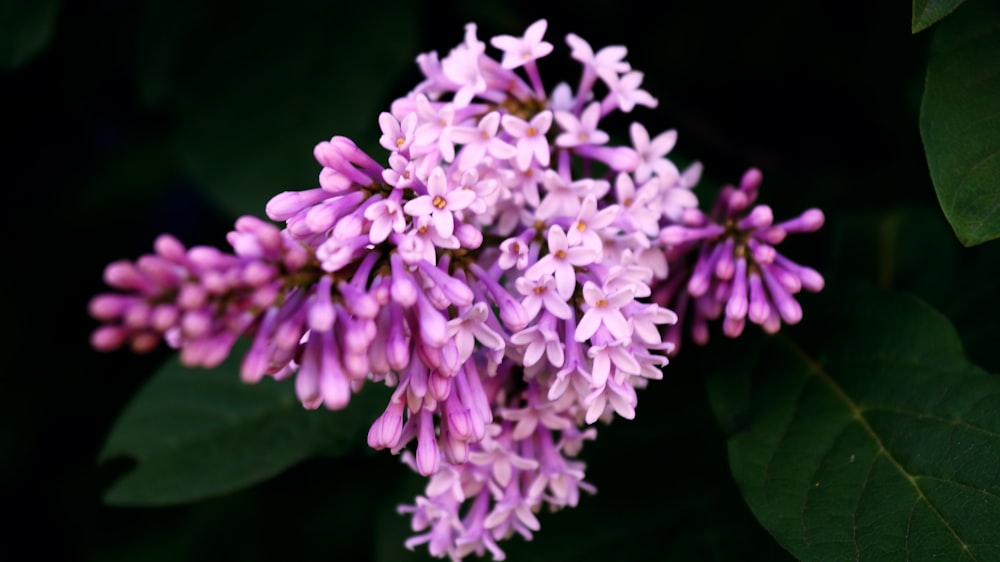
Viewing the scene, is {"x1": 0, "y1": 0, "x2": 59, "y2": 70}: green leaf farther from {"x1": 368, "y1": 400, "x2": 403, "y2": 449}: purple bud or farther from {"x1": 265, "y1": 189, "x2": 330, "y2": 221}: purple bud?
{"x1": 368, "y1": 400, "x2": 403, "y2": 449}: purple bud

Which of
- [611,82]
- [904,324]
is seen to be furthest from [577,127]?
[904,324]

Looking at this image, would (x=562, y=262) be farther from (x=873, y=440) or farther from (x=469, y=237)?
(x=873, y=440)

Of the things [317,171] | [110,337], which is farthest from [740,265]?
[317,171]

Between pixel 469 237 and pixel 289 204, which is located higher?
pixel 289 204

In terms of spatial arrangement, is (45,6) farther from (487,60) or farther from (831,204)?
(831,204)

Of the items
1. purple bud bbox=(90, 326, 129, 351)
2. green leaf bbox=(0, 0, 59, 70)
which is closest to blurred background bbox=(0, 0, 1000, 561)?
green leaf bbox=(0, 0, 59, 70)

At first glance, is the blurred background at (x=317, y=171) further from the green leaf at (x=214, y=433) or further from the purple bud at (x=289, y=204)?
the purple bud at (x=289, y=204)
